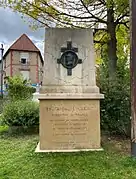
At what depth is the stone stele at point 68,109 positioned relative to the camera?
588 cm

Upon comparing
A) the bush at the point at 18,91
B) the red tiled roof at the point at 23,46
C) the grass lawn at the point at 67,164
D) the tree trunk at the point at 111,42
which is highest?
the red tiled roof at the point at 23,46

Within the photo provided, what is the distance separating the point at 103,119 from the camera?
7.61 meters

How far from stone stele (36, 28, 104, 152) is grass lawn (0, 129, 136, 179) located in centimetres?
37

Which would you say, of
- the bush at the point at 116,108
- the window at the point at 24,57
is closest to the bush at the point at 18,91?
the bush at the point at 116,108

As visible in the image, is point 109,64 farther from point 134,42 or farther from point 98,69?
point 134,42

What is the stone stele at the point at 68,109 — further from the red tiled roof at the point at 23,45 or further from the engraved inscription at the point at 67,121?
the red tiled roof at the point at 23,45

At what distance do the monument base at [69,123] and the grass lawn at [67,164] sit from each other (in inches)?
13.4

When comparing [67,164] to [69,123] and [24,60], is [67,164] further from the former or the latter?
[24,60]

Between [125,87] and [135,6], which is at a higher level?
[135,6]

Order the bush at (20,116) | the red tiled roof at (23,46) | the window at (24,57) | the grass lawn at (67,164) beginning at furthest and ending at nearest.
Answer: the window at (24,57) < the red tiled roof at (23,46) < the bush at (20,116) < the grass lawn at (67,164)

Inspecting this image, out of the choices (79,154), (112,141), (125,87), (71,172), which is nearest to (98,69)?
(125,87)

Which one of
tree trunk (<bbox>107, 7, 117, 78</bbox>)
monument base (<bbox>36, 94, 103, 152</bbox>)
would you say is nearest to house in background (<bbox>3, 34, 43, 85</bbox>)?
tree trunk (<bbox>107, 7, 117, 78</bbox>)

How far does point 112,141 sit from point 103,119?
822 millimetres

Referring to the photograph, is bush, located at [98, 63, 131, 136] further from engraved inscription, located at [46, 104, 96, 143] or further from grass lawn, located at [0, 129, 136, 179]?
Result: engraved inscription, located at [46, 104, 96, 143]
